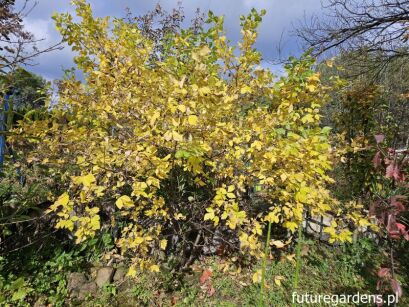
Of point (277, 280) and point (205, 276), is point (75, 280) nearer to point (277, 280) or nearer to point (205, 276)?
point (205, 276)

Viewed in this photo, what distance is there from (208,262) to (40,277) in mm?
1689

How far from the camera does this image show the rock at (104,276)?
9.75 ft

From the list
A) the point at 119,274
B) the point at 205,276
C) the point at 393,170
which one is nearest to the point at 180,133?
the point at 393,170

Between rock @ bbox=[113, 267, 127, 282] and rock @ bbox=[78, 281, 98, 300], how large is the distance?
205mm

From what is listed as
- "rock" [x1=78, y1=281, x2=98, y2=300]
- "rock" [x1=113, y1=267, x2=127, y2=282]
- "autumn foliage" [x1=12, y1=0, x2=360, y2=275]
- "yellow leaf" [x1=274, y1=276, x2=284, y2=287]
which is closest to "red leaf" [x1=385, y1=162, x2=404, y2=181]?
"autumn foliage" [x1=12, y1=0, x2=360, y2=275]

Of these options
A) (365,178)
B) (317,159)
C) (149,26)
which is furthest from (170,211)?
(149,26)

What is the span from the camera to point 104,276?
3.00 metres

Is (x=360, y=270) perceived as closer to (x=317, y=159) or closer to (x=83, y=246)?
(x=317, y=159)

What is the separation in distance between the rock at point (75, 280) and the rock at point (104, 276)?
13 cm

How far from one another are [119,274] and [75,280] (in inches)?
16.4

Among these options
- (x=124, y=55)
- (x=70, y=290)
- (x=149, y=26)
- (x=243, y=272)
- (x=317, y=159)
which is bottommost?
(x=70, y=290)

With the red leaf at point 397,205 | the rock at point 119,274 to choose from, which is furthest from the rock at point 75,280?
the red leaf at point 397,205

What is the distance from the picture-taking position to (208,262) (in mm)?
3311

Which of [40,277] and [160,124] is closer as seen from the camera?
[160,124]
